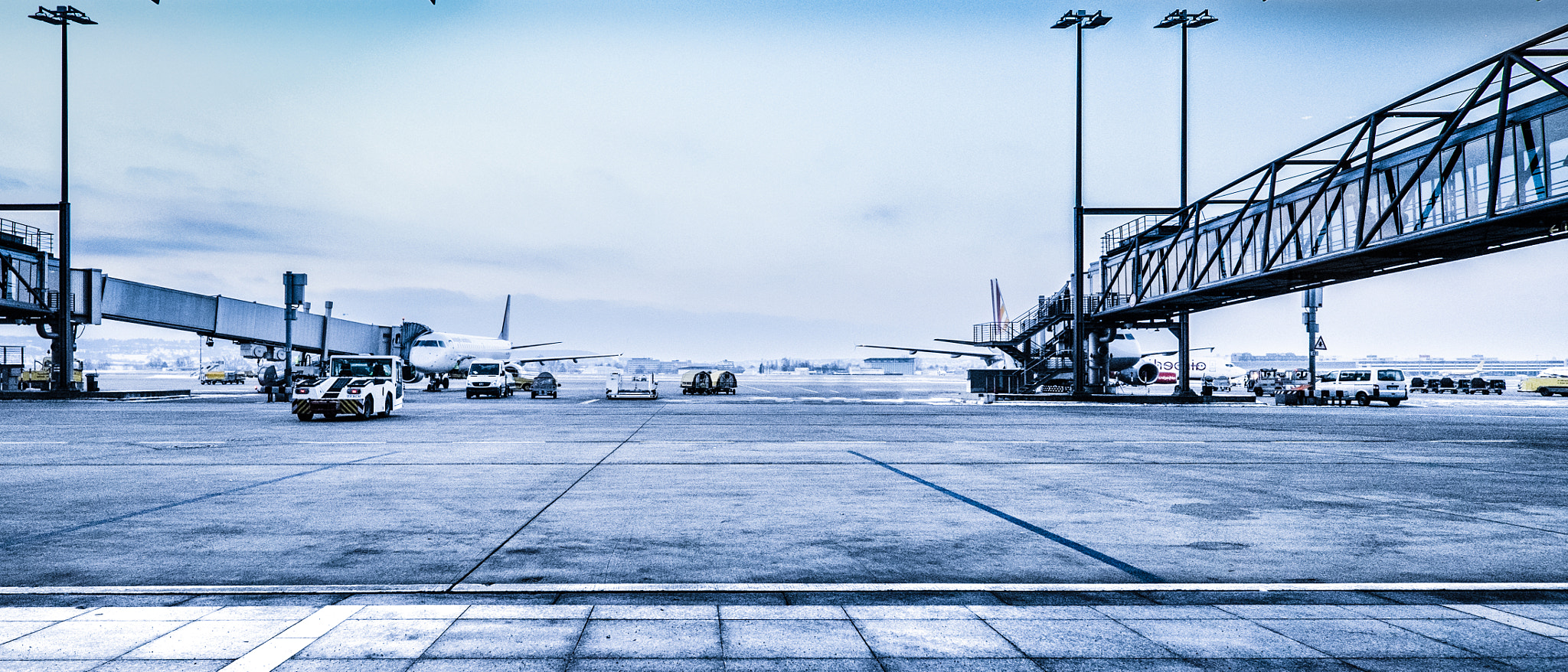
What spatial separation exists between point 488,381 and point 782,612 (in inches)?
1619

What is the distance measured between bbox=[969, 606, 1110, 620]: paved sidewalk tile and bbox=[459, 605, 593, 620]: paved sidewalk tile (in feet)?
8.44

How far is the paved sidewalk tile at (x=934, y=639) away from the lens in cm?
460

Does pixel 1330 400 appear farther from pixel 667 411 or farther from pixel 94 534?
pixel 94 534

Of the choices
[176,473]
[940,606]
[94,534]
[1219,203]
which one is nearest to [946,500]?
[940,606]

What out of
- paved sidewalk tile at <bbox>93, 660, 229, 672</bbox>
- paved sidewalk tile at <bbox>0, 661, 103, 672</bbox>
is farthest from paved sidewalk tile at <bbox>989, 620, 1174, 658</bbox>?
paved sidewalk tile at <bbox>0, 661, 103, 672</bbox>

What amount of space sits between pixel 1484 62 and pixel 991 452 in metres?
15.1

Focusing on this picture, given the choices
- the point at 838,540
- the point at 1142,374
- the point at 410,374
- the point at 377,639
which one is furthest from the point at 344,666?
the point at 1142,374

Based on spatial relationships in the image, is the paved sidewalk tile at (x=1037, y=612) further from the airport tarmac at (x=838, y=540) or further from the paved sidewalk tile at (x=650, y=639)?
the paved sidewalk tile at (x=650, y=639)

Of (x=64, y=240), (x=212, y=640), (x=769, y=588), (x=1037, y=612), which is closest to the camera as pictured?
(x=212, y=640)

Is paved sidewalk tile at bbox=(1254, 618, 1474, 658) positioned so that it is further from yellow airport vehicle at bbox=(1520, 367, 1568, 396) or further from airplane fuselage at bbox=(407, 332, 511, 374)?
yellow airport vehicle at bbox=(1520, 367, 1568, 396)

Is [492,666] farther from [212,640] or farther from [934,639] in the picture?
[934,639]

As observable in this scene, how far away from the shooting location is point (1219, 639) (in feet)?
15.9

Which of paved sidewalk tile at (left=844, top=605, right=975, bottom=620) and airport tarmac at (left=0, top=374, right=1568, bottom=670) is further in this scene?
paved sidewalk tile at (left=844, top=605, right=975, bottom=620)

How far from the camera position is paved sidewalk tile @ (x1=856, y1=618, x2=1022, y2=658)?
460cm
